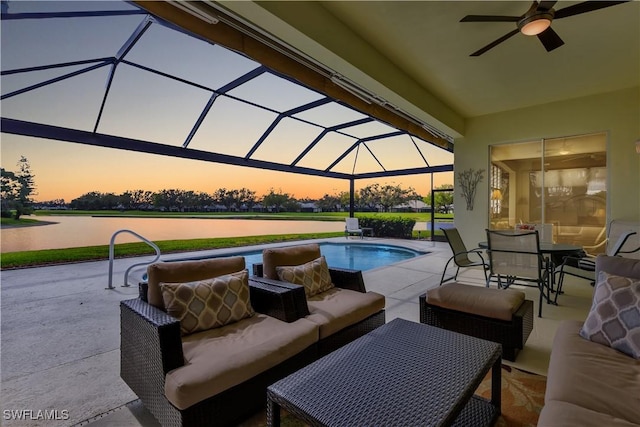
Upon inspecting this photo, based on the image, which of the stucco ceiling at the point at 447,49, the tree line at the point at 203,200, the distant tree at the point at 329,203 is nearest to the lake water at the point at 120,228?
the tree line at the point at 203,200

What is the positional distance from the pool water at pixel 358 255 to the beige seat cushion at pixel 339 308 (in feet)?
14.9

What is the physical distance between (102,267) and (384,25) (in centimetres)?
638

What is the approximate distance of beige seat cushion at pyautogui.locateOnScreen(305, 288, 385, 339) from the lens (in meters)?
2.12

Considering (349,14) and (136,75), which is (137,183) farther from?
(349,14)

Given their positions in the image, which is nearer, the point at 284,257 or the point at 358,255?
the point at 284,257

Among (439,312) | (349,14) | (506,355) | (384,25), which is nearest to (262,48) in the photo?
(349,14)

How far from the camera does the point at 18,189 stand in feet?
20.0

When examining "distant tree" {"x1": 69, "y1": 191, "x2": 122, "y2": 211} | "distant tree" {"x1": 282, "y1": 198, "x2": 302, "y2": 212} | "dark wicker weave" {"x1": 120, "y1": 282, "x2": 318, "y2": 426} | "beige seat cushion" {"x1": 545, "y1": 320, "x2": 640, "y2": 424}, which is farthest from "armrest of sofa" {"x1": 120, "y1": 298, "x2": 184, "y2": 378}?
"distant tree" {"x1": 282, "y1": 198, "x2": 302, "y2": 212}

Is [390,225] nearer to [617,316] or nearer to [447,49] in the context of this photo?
[447,49]

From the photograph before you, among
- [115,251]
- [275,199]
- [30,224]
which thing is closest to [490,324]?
[115,251]

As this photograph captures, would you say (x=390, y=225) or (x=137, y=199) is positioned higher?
(x=137, y=199)

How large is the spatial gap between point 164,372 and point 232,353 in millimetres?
325

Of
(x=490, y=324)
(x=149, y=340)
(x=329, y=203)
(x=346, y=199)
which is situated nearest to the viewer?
(x=149, y=340)

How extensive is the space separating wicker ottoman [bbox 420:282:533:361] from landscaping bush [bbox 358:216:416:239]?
386 inches
